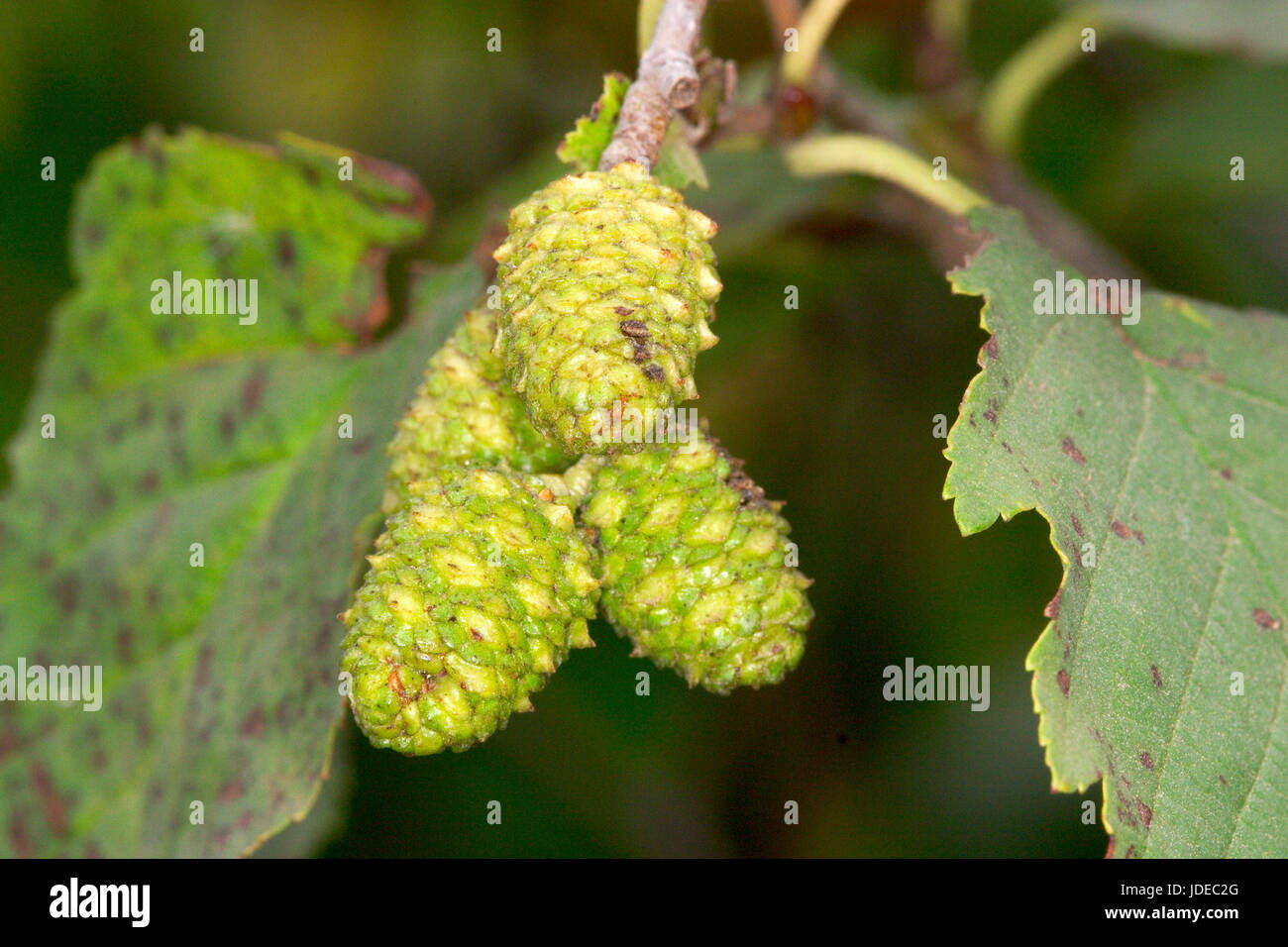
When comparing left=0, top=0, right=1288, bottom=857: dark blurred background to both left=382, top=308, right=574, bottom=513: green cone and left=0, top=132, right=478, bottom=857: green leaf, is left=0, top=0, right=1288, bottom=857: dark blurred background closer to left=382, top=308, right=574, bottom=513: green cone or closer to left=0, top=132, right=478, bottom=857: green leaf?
left=0, top=132, right=478, bottom=857: green leaf

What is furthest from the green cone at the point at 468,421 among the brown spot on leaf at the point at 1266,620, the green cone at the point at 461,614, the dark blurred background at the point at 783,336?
the dark blurred background at the point at 783,336

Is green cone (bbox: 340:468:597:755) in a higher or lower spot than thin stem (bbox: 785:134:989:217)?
lower

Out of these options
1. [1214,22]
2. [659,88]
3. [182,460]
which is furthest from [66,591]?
[1214,22]

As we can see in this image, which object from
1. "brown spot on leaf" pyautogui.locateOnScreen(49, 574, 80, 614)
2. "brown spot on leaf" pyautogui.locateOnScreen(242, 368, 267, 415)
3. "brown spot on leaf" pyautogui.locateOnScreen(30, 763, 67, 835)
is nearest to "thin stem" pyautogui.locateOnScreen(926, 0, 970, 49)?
A: "brown spot on leaf" pyautogui.locateOnScreen(242, 368, 267, 415)

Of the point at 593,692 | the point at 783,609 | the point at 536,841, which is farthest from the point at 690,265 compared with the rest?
the point at 536,841

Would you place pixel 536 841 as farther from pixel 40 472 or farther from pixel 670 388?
pixel 670 388
